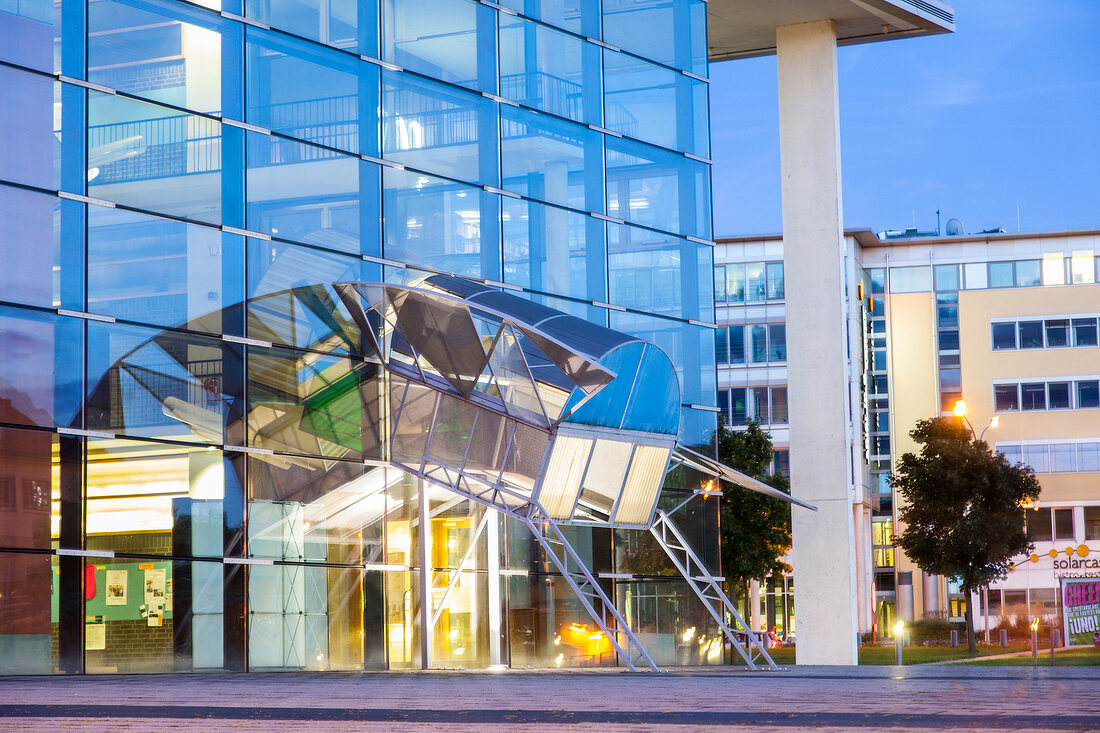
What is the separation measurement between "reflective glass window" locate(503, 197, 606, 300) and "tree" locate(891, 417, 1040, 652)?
1092 inches

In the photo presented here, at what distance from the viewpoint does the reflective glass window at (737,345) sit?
86.3 m

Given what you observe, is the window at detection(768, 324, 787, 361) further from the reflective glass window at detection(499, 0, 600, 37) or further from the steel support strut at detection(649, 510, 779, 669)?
the reflective glass window at detection(499, 0, 600, 37)

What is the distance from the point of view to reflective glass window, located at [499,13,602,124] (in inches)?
1038

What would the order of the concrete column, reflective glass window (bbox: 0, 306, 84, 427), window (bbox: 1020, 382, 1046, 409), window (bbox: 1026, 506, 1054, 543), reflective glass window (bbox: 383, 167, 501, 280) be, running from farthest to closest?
window (bbox: 1020, 382, 1046, 409)
window (bbox: 1026, 506, 1054, 543)
the concrete column
reflective glass window (bbox: 383, 167, 501, 280)
reflective glass window (bbox: 0, 306, 84, 427)

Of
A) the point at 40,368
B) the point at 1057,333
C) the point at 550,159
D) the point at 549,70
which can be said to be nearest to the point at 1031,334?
the point at 1057,333

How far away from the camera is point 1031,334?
87.6 meters

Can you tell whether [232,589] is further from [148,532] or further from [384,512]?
[384,512]

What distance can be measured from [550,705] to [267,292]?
11.7 metres

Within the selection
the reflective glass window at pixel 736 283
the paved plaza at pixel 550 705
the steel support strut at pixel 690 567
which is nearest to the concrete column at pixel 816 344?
the steel support strut at pixel 690 567

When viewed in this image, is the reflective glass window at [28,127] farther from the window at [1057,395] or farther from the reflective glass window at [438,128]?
the window at [1057,395]

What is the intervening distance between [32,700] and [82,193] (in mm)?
9520

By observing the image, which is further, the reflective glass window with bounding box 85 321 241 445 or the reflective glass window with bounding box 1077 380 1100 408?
the reflective glass window with bounding box 1077 380 1100 408

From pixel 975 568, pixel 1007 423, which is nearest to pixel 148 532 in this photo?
pixel 975 568

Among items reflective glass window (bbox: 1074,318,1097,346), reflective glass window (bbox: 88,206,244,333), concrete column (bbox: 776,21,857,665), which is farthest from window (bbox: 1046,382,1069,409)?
reflective glass window (bbox: 88,206,244,333)
